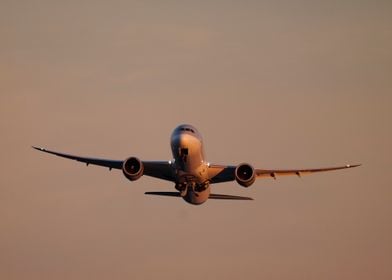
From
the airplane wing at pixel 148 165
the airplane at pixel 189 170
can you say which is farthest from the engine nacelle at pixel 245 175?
the airplane wing at pixel 148 165

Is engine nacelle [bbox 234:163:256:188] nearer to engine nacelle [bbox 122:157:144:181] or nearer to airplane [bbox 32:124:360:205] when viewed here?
airplane [bbox 32:124:360:205]

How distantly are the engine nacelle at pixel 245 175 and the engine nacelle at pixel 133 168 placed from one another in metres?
6.42

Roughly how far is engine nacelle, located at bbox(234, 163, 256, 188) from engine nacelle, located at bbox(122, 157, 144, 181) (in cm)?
642

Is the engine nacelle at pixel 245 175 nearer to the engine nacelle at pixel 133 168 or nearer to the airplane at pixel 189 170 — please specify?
→ the airplane at pixel 189 170

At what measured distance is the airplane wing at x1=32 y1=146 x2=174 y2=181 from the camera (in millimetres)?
52156

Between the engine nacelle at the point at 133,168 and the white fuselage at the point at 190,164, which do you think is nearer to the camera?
the white fuselage at the point at 190,164

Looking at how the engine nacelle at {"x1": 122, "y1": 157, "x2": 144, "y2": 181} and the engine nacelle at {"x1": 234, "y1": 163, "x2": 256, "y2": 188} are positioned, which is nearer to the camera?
the engine nacelle at {"x1": 122, "y1": 157, "x2": 144, "y2": 181}

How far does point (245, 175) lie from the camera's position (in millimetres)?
51250

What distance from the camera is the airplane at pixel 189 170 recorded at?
48.9 m

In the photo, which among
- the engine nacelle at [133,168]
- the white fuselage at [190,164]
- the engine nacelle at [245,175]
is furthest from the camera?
the engine nacelle at [245,175]

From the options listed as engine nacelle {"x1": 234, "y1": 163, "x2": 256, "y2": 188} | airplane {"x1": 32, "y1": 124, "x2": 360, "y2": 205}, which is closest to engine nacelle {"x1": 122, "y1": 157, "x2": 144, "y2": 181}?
airplane {"x1": 32, "y1": 124, "x2": 360, "y2": 205}

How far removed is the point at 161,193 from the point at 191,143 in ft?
17.2

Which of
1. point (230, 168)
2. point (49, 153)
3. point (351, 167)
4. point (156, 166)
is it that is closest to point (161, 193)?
point (156, 166)

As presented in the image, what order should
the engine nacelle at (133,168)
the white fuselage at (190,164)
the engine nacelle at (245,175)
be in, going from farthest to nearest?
the engine nacelle at (245,175)
the engine nacelle at (133,168)
the white fuselage at (190,164)
